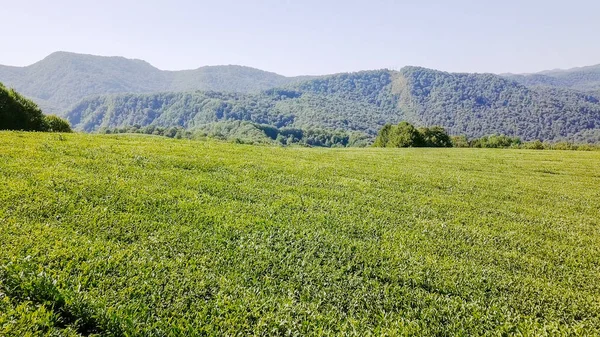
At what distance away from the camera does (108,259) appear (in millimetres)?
7012

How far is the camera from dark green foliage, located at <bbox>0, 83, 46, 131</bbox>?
34.4 meters

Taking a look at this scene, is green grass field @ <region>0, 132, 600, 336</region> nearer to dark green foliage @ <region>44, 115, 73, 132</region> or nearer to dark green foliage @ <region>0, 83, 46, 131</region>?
dark green foliage @ <region>0, 83, 46, 131</region>

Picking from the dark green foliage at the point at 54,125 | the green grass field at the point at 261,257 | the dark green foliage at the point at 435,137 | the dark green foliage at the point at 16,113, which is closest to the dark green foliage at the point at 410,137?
the dark green foliage at the point at 435,137

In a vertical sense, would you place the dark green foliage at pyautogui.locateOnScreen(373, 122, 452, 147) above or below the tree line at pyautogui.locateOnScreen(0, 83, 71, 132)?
below

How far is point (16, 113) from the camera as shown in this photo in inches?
1414

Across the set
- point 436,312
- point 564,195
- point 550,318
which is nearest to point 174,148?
point 436,312

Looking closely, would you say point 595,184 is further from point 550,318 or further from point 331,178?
point 550,318

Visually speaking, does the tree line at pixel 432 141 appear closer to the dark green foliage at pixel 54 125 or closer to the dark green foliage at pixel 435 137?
the dark green foliage at pixel 435 137

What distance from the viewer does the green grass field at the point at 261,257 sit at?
19.7ft

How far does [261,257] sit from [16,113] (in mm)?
40636

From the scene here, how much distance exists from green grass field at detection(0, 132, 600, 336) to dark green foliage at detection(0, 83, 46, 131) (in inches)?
1052

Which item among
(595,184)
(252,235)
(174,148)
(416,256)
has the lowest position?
(595,184)

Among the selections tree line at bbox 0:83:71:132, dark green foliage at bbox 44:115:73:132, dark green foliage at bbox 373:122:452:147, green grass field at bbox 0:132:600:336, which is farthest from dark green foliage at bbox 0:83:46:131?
dark green foliage at bbox 373:122:452:147

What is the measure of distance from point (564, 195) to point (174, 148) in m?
21.3
